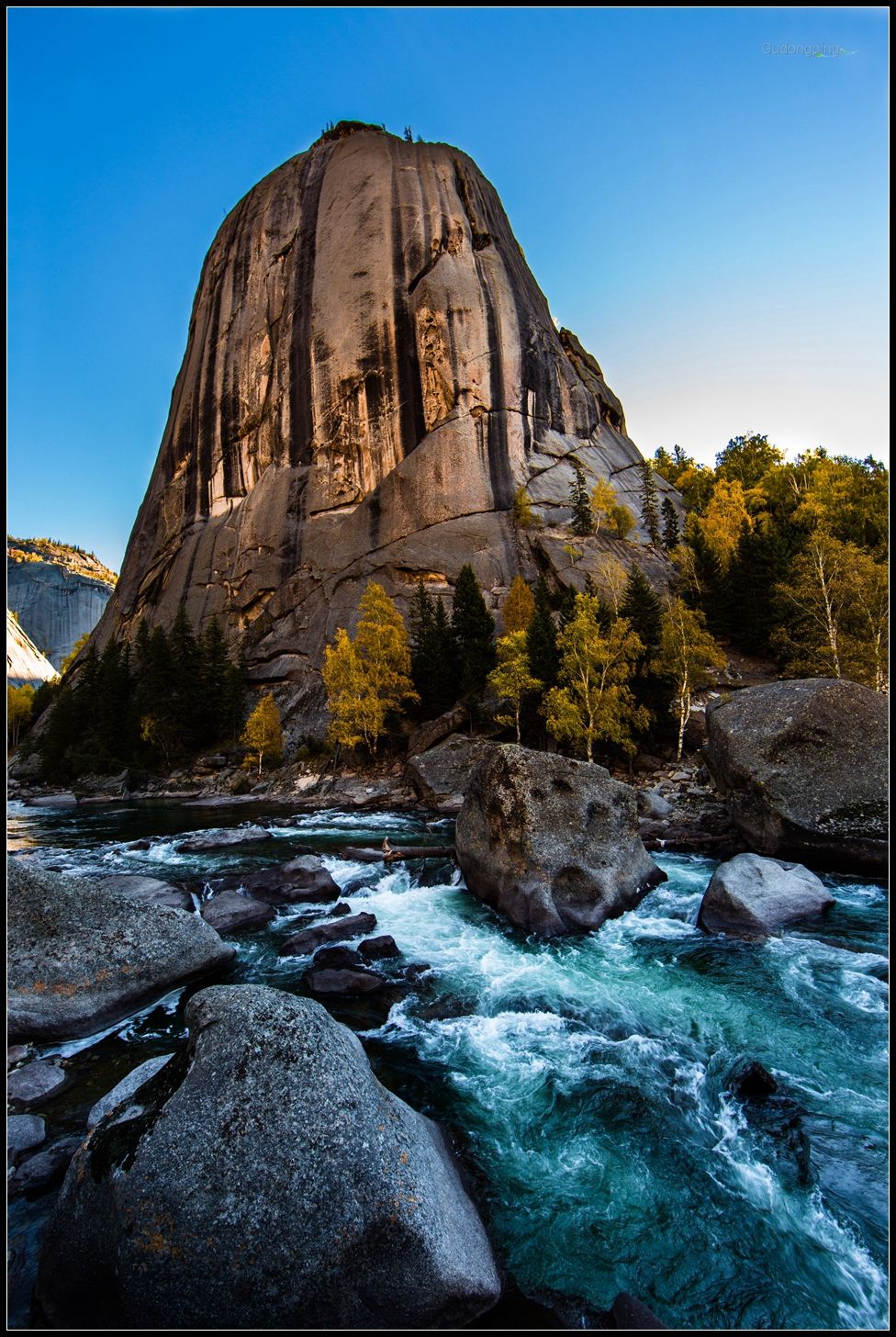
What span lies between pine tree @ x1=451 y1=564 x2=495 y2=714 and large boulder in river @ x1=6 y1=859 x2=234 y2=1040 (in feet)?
92.1

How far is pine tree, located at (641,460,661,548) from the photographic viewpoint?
57031mm

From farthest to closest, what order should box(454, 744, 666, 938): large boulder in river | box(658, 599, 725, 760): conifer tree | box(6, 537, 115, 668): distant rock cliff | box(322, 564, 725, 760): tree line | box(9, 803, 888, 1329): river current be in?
box(6, 537, 115, 668): distant rock cliff
box(322, 564, 725, 760): tree line
box(658, 599, 725, 760): conifer tree
box(454, 744, 666, 938): large boulder in river
box(9, 803, 888, 1329): river current

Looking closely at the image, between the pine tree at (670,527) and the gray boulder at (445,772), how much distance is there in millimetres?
36228

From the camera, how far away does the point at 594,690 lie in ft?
91.6

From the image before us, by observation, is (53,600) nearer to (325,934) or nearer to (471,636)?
(471,636)

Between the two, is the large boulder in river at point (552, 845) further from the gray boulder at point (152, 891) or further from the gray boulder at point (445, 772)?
the gray boulder at point (445, 772)

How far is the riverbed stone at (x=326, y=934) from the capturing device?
1008cm

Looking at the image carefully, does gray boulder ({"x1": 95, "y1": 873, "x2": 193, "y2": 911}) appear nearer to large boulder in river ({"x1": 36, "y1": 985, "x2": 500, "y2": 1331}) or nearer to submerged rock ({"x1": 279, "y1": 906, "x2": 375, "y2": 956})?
submerged rock ({"x1": 279, "y1": 906, "x2": 375, "y2": 956})

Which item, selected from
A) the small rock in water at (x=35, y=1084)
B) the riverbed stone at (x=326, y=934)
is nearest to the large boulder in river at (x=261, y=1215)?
the small rock in water at (x=35, y=1084)

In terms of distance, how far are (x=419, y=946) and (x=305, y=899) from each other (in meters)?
Answer: 4.11

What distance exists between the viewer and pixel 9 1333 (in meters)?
3.16

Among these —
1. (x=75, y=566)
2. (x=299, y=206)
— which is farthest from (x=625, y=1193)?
(x=75, y=566)

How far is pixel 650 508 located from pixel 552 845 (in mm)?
53993

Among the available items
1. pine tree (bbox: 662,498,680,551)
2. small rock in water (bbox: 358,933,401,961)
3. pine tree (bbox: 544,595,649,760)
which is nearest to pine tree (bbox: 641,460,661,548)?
pine tree (bbox: 662,498,680,551)
